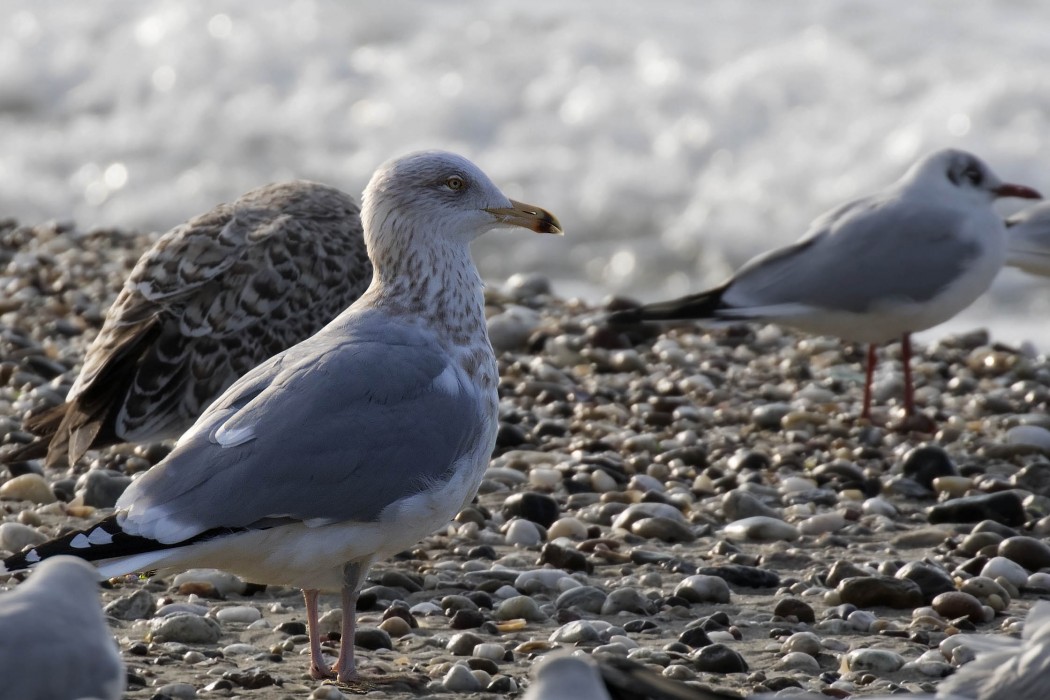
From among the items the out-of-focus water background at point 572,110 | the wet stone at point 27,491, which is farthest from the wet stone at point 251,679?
the out-of-focus water background at point 572,110

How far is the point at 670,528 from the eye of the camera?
211 inches

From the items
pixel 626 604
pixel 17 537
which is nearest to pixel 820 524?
pixel 626 604

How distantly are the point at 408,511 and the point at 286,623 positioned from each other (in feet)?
2.52

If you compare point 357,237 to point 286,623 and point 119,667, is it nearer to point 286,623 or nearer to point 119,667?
point 286,623

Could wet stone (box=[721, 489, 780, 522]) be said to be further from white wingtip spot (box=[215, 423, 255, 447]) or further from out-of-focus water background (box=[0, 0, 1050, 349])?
out-of-focus water background (box=[0, 0, 1050, 349])

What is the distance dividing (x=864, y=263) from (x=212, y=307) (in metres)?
3.25

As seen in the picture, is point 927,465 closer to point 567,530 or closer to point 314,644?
point 567,530

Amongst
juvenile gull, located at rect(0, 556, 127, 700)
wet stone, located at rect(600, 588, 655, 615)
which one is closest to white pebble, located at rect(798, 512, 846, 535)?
wet stone, located at rect(600, 588, 655, 615)

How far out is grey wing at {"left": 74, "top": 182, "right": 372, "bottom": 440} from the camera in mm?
5531

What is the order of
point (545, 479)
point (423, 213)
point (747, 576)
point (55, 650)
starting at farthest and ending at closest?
point (545, 479) < point (747, 576) < point (423, 213) < point (55, 650)

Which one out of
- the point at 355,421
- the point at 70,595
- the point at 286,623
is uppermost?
the point at 355,421

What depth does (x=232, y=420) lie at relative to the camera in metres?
3.89

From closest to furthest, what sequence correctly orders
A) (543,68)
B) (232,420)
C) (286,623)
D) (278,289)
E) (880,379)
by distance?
(232,420)
(286,623)
(278,289)
(880,379)
(543,68)

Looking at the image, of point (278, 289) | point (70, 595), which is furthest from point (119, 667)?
point (278, 289)
